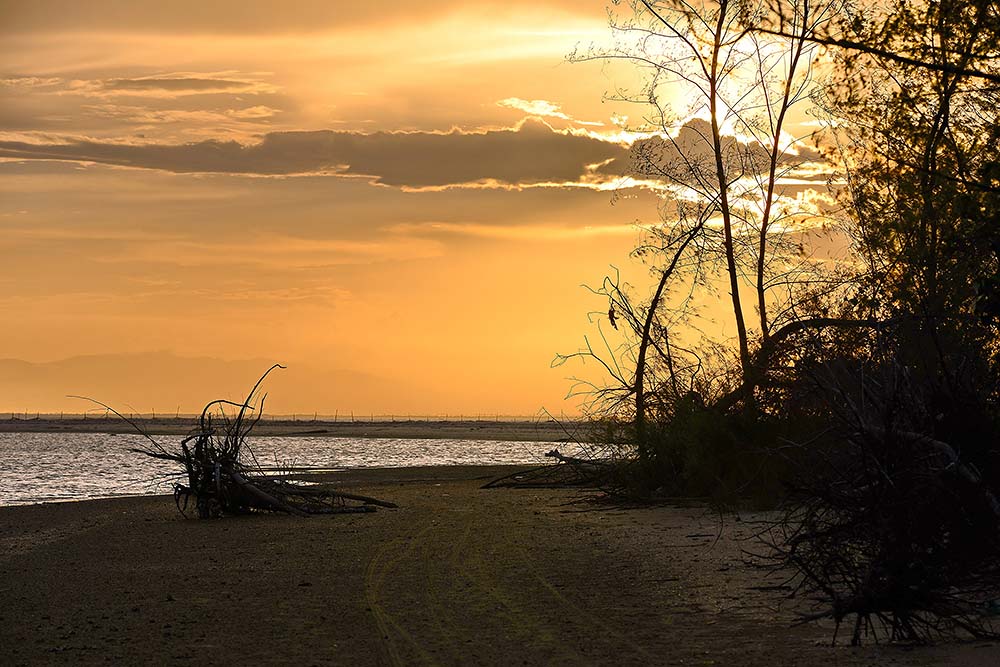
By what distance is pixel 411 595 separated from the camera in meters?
11.7

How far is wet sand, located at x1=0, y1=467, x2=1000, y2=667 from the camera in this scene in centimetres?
889

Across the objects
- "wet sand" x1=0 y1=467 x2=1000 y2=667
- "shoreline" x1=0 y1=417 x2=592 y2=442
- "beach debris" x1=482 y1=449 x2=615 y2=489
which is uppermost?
"shoreline" x1=0 y1=417 x2=592 y2=442

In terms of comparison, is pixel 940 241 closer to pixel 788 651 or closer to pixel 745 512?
pixel 745 512

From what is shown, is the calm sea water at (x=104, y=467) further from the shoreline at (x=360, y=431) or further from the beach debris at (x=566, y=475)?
the shoreline at (x=360, y=431)

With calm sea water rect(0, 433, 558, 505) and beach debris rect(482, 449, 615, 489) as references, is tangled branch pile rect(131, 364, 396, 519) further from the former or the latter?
beach debris rect(482, 449, 615, 489)

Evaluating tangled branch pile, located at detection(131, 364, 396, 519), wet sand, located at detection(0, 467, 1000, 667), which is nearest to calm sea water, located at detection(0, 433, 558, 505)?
tangled branch pile, located at detection(131, 364, 396, 519)

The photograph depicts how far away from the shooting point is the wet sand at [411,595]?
8891 millimetres

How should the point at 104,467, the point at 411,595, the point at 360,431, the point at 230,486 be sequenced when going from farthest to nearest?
the point at 360,431 < the point at 104,467 < the point at 230,486 < the point at 411,595

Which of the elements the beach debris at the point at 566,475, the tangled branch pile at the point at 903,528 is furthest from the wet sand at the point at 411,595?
the beach debris at the point at 566,475

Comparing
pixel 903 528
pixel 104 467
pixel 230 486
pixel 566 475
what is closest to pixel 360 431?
pixel 104 467

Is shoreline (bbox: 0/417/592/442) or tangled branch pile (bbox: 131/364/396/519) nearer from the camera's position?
tangled branch pile (bbox: 131/364/396/519)

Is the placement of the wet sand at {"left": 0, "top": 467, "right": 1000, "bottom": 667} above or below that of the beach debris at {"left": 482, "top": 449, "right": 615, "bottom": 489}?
below

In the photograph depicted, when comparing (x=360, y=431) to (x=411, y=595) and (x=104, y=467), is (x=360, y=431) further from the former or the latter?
(x=411, y=595)

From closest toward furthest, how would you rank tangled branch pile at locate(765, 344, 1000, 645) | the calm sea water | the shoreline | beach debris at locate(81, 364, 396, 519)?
tangled branch pile at locate(765, 344, 1000, 645)
beach debris at locate(81, 364, 396, 519)
the calm sea water
the shoreline
